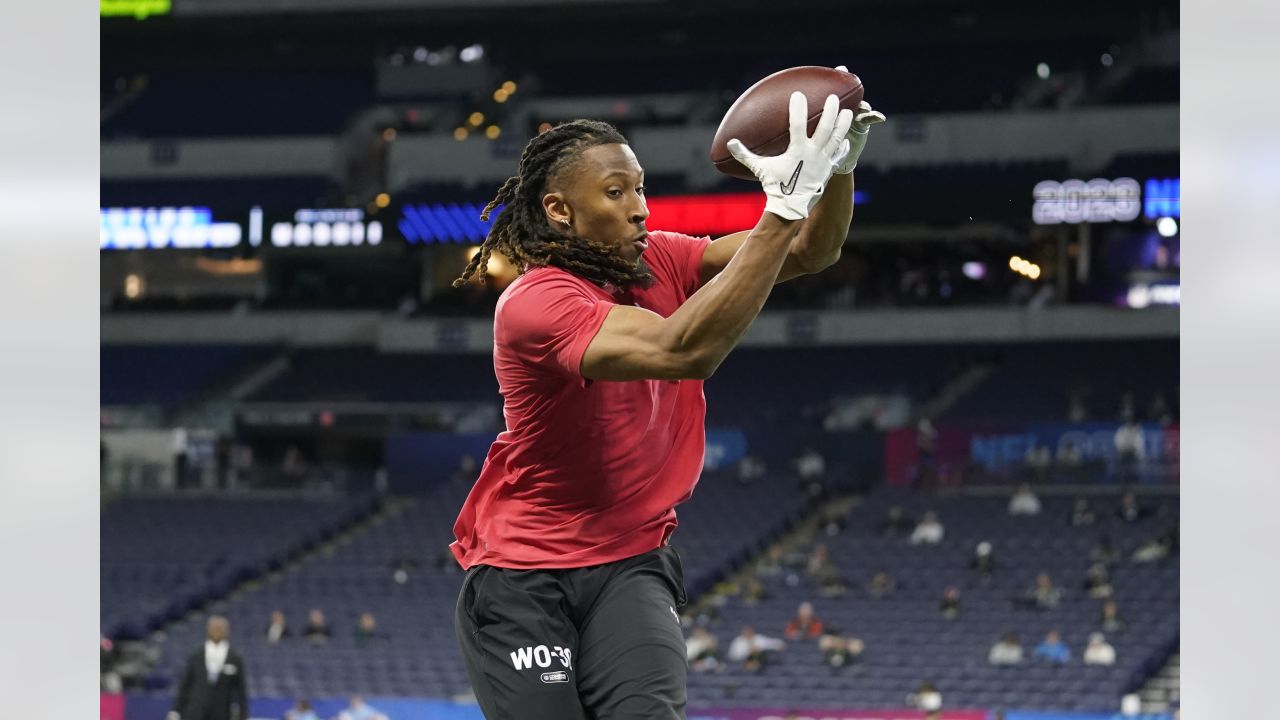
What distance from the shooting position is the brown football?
8.91 feet

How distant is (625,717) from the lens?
2725mm

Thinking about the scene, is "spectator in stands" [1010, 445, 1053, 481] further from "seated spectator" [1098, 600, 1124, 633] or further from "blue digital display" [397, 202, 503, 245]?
"blue digital display" [397, 202, 503, 245]

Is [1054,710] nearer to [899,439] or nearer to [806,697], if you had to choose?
[806,697]

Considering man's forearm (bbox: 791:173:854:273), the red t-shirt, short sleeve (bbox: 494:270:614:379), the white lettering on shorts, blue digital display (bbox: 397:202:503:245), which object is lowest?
the white lettering on shorts

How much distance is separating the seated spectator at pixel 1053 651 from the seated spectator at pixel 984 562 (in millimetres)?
2063

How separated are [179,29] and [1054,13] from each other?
12503 millimetres

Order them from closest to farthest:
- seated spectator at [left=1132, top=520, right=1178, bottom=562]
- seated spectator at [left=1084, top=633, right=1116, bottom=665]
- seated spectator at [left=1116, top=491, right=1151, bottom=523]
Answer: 1. seated spectator at [left=1084, top=633, right=1116, bottom=665]
2. seated spectator at [left=1132, top=520, right=1178, bottom=562]
3. seated spectator at [left=1116, top=491, right=1151, bottom=523]

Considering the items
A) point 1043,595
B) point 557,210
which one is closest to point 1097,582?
point 1043,595

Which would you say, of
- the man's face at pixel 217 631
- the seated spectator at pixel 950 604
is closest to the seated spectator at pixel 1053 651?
the seated spectator at pixel 950 604

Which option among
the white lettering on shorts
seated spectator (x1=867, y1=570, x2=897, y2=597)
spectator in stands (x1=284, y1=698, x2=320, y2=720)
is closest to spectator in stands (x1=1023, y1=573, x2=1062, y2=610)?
seated spectator (x1=867, y1=570, x2=897, y2=597)

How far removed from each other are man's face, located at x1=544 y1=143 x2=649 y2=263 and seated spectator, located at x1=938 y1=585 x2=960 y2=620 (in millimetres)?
13222

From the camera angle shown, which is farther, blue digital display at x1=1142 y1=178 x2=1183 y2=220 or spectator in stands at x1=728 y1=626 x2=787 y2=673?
blue digital display at x1=1142 y1=178 x2=1183 y2=220

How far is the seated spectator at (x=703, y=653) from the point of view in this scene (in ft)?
47.4
